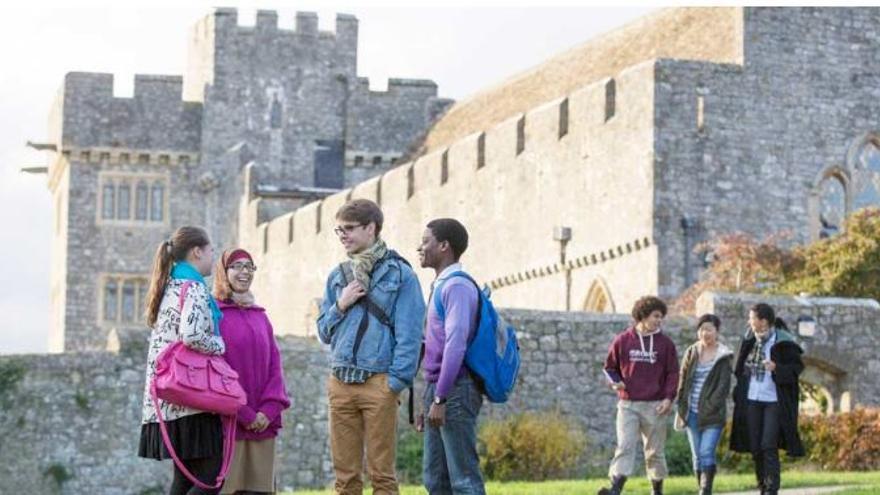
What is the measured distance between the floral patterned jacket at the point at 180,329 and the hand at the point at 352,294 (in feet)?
2.92

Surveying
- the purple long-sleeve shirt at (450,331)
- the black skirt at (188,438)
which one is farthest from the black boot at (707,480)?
the black skirt at (188,438)

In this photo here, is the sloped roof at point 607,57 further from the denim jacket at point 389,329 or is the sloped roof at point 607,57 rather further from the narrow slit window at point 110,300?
the denim jacket at point 389,329

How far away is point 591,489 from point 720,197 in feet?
53.1

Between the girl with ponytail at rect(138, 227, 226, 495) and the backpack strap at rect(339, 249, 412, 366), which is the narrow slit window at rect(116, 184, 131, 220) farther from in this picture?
the girl with ponytail at rect(138, 227, 226, 495)

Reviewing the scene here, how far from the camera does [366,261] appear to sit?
1258 cm

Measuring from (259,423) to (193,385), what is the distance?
68 cm

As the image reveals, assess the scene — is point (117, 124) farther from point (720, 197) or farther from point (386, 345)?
point (386, 345)

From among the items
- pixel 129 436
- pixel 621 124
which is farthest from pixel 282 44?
pixel 129 436

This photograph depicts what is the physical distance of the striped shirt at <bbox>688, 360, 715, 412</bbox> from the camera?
16.9m

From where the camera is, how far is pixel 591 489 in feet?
58.0

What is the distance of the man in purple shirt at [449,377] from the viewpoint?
488 inches

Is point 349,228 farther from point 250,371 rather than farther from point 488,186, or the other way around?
point 488,186

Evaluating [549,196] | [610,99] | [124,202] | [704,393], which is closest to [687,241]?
[610,99]

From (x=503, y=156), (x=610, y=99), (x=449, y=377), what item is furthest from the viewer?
(x=503, y=156)
